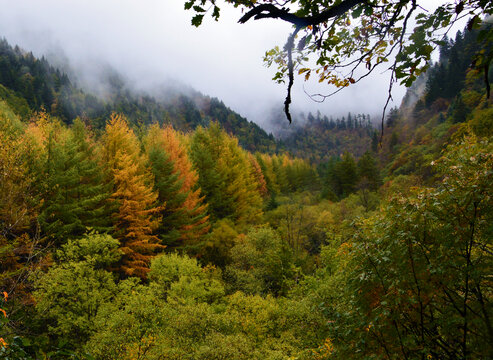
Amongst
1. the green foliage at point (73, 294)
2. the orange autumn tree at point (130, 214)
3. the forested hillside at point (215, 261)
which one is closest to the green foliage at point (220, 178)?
the forested hillside at point (215, 261)

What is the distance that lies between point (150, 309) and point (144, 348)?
1394 millimetres

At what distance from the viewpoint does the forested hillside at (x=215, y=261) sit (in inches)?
128

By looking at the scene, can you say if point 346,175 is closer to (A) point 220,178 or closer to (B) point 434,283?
(A) point 220,178

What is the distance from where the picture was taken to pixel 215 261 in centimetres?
1862

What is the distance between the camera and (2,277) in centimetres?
880

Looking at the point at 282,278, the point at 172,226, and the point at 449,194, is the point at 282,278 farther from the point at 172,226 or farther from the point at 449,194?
the point at 449,194

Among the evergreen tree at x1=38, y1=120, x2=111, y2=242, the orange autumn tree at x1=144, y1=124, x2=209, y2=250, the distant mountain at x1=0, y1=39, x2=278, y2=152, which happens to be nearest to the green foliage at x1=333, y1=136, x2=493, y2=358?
the evergreen tree at x1=38, y1=120, x2=111, y2=242

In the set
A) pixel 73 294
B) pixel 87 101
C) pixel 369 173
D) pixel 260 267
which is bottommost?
pixel 260 267

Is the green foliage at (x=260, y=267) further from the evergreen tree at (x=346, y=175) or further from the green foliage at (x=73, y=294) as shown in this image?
the evergreen tree at (x=346, y=175)

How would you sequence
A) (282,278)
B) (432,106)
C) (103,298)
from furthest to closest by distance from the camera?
(432,106) < (282,278) < (103,298)

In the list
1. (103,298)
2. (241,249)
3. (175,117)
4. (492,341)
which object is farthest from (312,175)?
(175,117)

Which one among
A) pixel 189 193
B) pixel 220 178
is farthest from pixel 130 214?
pixel 220 178

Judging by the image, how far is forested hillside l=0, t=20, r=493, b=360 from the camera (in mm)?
3242

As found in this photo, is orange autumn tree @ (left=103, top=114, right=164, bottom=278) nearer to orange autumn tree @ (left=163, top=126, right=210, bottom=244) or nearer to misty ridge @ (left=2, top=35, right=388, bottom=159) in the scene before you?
orange autumn tree @ (left=163, top=126, right=210, bottom=244)
